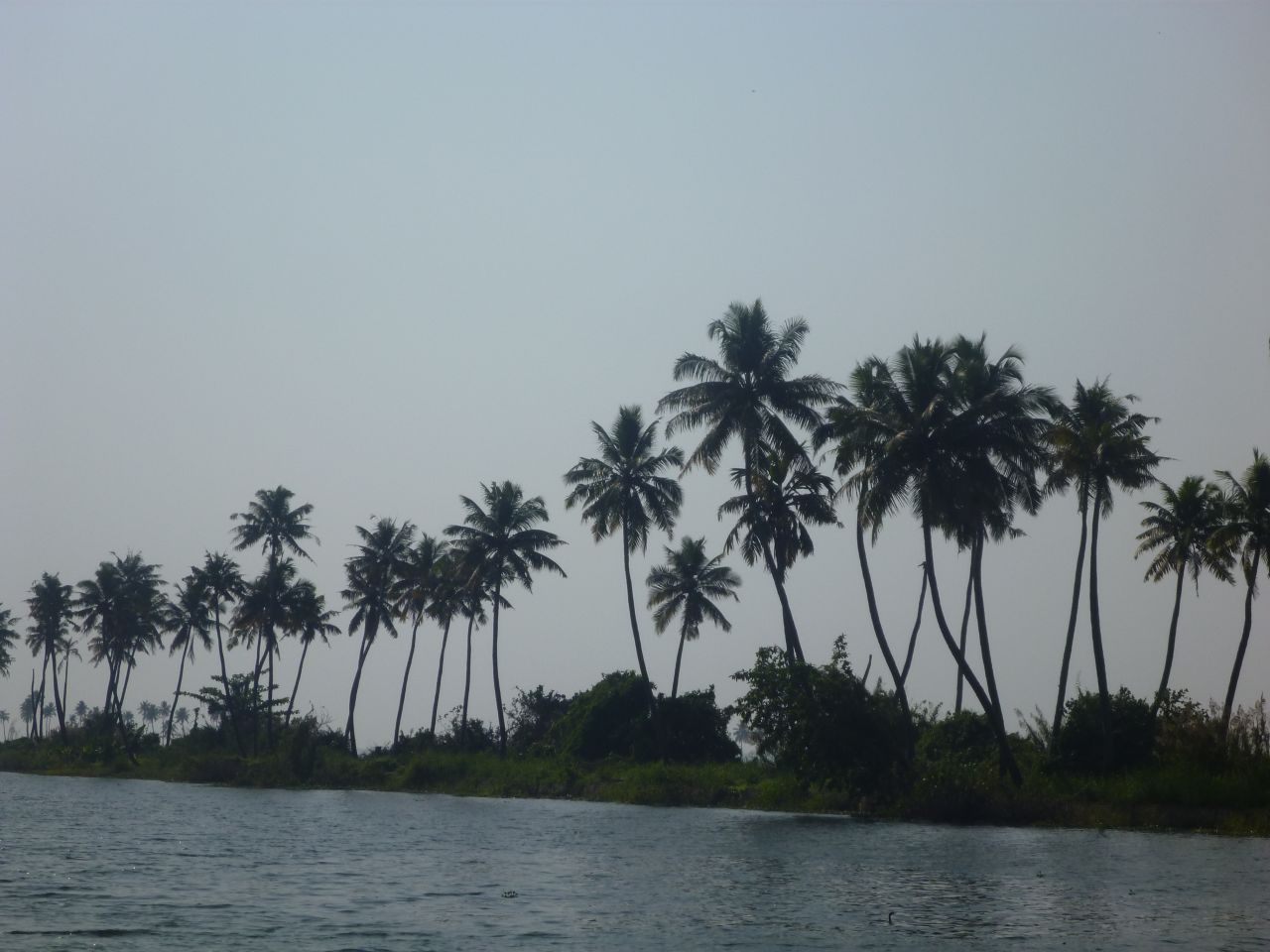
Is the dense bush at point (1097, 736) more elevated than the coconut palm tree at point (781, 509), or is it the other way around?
the coconut palm tree at point (781, 509)

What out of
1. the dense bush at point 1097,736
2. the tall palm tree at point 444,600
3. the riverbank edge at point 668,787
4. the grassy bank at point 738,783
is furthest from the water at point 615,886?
the tall palm tree at point 444,600

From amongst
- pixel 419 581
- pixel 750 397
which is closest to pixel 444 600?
pixel 419 581

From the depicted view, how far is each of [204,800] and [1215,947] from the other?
1972 inches

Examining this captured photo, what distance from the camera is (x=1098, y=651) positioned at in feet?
171

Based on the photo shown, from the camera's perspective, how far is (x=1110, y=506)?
54719mm

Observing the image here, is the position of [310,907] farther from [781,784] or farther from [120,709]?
[120,709]

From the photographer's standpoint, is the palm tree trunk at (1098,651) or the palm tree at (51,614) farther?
the palm tree at (51,614)

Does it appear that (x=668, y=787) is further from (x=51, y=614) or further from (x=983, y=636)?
(x=51, y=614)

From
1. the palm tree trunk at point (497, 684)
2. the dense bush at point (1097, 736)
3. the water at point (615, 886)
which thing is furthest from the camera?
the palm tree trunk at point (497, 684)

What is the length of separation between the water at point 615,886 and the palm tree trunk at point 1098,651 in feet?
36.8

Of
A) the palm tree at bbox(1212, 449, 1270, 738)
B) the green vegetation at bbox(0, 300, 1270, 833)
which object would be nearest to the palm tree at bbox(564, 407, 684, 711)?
the green vegetation at bbox(0, 300, 1270, 833)

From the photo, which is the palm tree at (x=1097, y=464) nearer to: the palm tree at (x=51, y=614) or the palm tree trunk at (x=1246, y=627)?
the palm tree trunk at (x=1246, y=627)

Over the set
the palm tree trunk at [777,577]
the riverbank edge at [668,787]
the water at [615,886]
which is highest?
the palm tree trunk at [777,577]

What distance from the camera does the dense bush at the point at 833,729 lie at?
44812 mm
